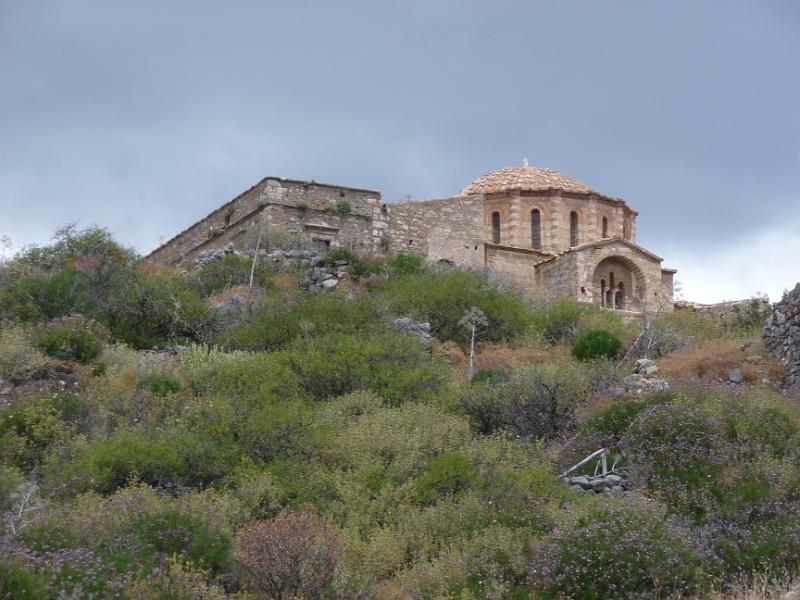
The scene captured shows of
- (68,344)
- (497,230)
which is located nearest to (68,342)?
(68,344)

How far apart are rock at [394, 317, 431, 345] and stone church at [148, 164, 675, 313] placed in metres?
6.89

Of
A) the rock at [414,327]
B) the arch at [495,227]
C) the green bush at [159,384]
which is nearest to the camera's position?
the green bush at [159,384]

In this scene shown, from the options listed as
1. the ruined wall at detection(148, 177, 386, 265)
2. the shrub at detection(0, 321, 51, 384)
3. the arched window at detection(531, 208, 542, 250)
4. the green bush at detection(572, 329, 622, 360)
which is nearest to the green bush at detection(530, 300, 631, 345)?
the green bush at detection(572, 329, 622, 360)

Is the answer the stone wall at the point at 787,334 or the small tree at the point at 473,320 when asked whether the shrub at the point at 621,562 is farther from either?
the small tree at the point at 473,320

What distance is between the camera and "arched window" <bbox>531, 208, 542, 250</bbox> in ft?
119

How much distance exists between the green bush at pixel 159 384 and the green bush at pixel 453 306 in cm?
756

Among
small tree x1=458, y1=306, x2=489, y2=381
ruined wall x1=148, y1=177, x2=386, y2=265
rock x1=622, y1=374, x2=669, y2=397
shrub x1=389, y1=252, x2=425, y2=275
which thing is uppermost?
ruined wall x1=148, y1=177, x2=386, y2=265

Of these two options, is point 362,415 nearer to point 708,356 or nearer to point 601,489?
point 601,489

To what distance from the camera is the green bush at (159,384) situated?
1655 centimetres

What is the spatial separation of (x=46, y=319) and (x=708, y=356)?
1378 cm

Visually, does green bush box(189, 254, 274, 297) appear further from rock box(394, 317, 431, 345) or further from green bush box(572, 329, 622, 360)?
green bush box(572, 329, 622, 360)

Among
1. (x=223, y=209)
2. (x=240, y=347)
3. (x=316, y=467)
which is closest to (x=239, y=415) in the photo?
(x=316, y=467)

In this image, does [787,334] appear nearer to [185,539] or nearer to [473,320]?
[473,320]

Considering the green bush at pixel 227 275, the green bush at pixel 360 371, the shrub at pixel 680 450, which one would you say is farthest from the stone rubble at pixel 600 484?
the green bush at pixel 227 275
